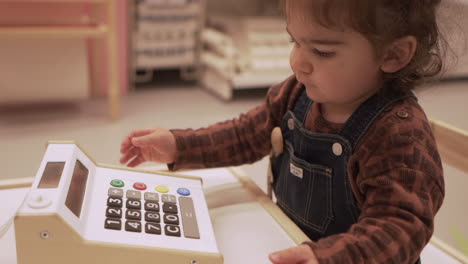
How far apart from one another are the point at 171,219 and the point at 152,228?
0.03m

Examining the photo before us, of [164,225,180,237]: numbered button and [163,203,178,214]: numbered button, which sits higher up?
[164,225,180,237]: numbered button

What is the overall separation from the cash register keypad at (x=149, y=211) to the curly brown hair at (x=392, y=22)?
0.76 ft

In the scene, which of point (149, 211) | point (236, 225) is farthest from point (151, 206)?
point (236, 225)

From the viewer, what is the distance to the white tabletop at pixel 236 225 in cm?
51

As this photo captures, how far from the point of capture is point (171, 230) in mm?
461

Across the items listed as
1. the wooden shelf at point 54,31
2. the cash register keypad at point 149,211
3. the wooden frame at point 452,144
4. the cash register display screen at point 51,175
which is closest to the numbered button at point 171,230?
the cash register keypad at point 149,211

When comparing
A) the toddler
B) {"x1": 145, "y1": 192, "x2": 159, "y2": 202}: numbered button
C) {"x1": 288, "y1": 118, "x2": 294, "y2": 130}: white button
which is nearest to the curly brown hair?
the toddler

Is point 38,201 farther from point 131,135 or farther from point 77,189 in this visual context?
point 131,135

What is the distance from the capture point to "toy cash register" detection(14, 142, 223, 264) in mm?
390

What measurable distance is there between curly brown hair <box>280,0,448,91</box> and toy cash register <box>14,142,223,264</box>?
236mm

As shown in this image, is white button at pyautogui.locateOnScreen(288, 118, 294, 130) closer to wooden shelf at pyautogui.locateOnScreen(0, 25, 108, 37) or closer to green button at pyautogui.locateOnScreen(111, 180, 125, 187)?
green button at pyautogui.locateOnScreen(111, 180, 125, 187)

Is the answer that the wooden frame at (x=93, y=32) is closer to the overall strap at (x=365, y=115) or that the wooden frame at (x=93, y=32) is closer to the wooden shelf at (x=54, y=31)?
the wooden shelf at (x=54, y=31)

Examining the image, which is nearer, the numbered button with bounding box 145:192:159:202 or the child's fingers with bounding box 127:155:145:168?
the numbered button with bounding box 145:192:159:202

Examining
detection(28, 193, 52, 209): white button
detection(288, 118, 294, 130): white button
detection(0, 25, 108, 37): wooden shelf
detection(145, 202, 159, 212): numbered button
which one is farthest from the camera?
detection(0, 25, 108, 37): wooden shelf
